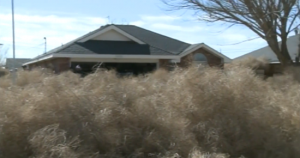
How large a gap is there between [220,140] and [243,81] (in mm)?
1854

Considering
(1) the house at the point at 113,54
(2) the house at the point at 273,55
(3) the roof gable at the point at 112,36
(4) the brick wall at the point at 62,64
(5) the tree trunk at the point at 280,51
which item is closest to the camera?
(5) the tree trunk at the point at 280,51

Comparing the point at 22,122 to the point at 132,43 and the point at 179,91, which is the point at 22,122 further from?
the point at 132,43

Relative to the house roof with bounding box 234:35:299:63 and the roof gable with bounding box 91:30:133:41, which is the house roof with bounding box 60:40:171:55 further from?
the house roof with bounding box 234:35:299:63

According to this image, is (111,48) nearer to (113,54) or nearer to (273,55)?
(113,54)

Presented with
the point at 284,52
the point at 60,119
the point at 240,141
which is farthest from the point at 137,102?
the point at 284,52

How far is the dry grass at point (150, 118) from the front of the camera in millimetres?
7676

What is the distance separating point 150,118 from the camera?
873cm

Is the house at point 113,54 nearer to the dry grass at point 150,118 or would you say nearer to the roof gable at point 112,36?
the roof gable at point 112,36

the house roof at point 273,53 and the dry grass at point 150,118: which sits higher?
the house roof at point 273,53

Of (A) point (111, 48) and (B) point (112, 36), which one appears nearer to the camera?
(A) point (111, 48)

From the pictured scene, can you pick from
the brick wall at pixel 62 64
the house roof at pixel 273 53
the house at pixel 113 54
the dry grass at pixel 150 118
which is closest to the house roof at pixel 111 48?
the house at pixel 113 54

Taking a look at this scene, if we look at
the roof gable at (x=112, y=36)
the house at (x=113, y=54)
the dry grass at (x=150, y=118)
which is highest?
the roof gable at (x=112, y=36)

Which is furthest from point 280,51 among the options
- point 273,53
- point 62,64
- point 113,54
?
point 62,64

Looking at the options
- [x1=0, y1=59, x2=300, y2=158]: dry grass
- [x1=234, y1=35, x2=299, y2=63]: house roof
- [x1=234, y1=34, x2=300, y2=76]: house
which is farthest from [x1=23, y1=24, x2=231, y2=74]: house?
[x1=0, y1=59, x2=300, y2=158]: dry grass
